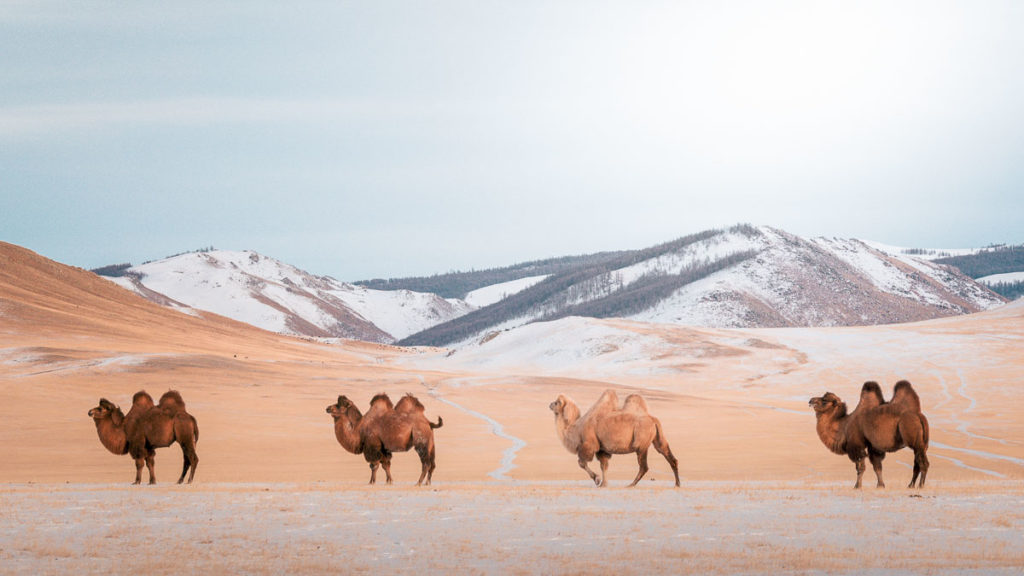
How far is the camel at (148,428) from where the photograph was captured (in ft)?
66.8

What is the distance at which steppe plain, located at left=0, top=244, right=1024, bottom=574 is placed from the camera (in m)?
11.5

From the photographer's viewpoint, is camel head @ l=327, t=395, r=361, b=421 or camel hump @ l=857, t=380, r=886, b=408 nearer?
camel hump @ l=857, t=380, r=886, b=408

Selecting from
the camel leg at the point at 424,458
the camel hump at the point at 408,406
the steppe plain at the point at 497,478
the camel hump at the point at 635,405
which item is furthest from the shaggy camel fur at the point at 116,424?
the camel hump at the point at 635,405

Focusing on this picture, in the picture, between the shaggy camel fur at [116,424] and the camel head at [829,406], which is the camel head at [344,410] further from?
the camel head at [829,406]

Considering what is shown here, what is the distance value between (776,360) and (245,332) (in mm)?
83285

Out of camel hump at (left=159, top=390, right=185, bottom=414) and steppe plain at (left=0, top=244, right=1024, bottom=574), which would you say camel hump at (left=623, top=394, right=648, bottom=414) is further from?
camel hump at (left=159, top=390, right=185, bottom=414)

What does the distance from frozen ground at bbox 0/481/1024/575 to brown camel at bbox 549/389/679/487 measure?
2.57 feet

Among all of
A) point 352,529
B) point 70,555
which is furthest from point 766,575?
point 70,555

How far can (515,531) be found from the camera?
13242 millimetres

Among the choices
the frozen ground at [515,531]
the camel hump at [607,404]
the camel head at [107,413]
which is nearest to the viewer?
the frozen ground at [515,531]

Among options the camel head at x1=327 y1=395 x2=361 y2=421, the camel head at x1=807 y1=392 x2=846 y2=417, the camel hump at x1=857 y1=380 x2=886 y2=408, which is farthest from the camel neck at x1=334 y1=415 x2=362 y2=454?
the camel hump at x1=857 y1=380 x2=886 y2=408

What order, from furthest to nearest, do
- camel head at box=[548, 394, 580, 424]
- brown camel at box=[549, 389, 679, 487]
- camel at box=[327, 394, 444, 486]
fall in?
camel at box=[327, 394, 444, 486] → camel head at box=[548, 394, 580, 424] → brown camel at box=[549, 389, 679, 487]

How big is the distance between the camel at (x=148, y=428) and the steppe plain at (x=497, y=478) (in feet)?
3.63

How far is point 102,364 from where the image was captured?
5938 cm
